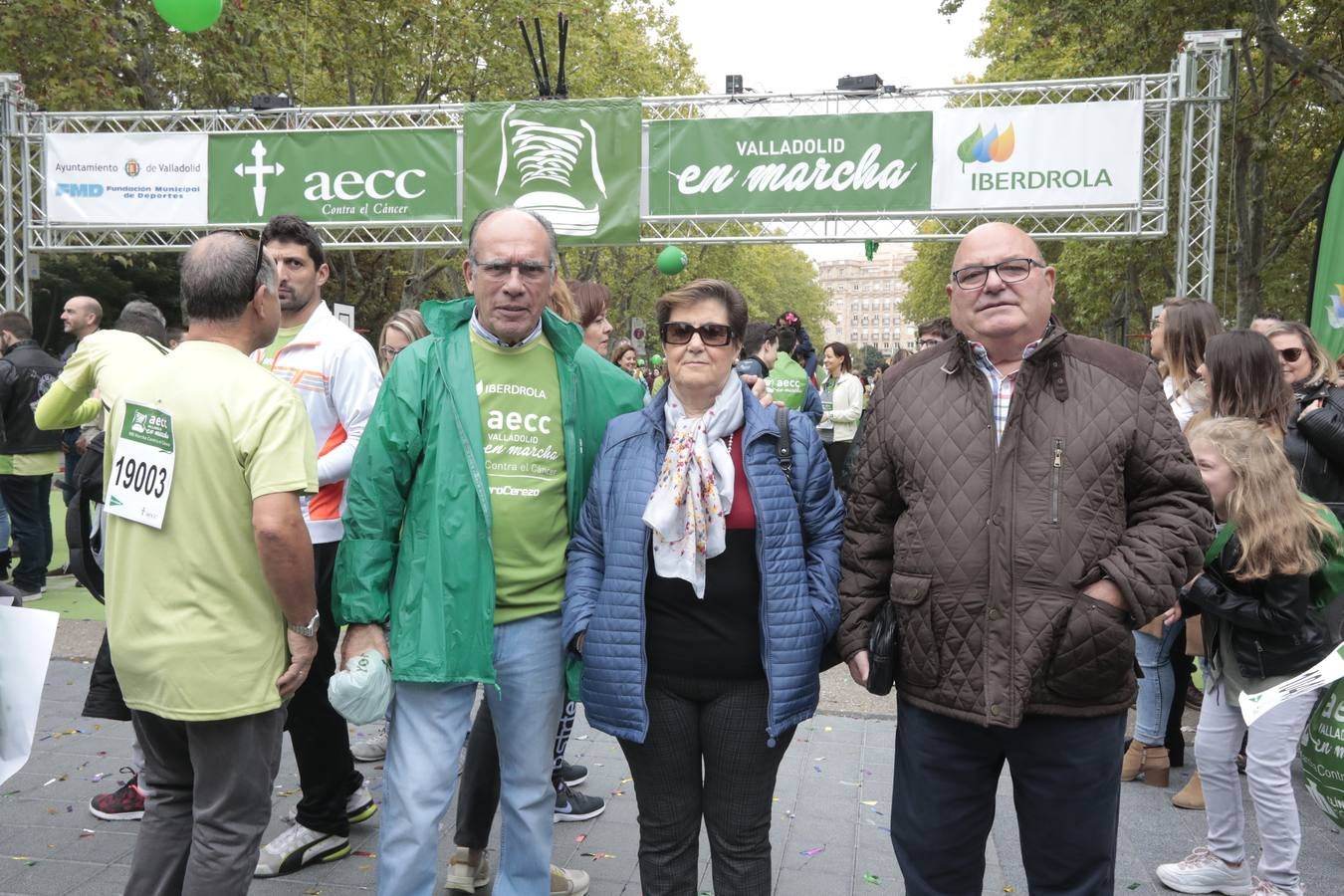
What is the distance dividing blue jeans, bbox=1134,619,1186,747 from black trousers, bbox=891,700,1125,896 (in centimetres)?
208

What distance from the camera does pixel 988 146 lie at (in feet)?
31.8

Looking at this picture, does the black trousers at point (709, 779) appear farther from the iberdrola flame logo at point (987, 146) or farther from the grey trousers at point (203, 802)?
the iberdrola flame logo at point (987, 146)

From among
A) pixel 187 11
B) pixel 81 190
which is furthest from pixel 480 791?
pixel 81 190

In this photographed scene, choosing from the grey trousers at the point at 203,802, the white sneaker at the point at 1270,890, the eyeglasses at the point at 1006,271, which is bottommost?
the white sneaker at the point at 1270,890

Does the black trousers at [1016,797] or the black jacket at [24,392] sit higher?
the black jacket at [24,392]

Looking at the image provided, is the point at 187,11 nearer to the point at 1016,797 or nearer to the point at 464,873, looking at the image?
the point at 464,873

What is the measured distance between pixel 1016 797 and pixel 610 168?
28.0 ft

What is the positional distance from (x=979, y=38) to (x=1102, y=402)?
3472cm

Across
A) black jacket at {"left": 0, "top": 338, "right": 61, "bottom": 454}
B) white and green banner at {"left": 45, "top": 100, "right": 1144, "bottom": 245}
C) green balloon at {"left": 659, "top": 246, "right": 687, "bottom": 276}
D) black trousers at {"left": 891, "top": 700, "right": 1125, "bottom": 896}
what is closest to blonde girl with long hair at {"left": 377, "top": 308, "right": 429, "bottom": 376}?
black trousers at {"left": 891, "top": 700, "right": 1125, "bottom": 896}

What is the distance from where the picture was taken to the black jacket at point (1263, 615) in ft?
11.0

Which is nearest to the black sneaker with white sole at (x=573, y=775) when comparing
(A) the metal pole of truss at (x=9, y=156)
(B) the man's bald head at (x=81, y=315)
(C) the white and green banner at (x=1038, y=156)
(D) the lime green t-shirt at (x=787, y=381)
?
(B) the man's bald head at (x=81, y=315)

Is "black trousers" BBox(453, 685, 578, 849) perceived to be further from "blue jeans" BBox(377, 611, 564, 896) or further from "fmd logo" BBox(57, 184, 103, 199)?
"fmd logo" BBox(57, 184, 103, 199)

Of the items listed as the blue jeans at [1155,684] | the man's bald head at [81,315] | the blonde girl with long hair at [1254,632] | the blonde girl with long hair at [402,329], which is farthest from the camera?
the man's bald head at [81,315]

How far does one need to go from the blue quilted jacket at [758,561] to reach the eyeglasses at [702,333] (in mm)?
165
